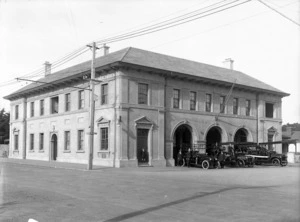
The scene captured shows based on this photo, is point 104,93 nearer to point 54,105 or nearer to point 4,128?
point 54,105

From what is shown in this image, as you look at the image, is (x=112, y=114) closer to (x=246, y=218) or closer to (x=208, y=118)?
(x=208, y=118)

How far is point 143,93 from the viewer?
96.1 ft

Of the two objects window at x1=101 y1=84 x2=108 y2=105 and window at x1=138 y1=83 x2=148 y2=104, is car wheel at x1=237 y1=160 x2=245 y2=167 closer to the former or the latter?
window at x1=138 y1=83 x2=148 y2=104

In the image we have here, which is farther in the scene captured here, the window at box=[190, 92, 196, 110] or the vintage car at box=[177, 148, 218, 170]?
the window at box=[190, 92, 196, 110]

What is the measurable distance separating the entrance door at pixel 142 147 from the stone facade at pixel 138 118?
0.25 ft

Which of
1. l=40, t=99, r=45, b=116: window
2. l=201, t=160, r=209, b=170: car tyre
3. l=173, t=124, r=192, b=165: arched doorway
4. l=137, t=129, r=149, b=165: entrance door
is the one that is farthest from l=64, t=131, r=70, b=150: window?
l=201, t=160, r=209, b=170: car tyre

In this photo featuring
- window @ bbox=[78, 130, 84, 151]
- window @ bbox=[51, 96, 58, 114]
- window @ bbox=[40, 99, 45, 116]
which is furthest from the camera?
window @ bbox=[40, 99, 45, 116]

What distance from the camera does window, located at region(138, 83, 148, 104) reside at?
29078mm

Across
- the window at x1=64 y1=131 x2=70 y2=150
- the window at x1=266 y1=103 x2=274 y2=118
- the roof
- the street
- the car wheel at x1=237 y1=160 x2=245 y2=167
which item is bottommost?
the car wheel at x1=237 y1=160 x2=245 y2=167

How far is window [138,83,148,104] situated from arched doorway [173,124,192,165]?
4.88 metres

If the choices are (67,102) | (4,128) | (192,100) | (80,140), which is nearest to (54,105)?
(67,102)

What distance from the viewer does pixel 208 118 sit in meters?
34.0

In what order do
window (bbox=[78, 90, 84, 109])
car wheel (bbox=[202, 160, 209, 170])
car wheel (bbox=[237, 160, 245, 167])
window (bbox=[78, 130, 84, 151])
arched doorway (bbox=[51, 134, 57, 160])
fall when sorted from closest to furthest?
car wheel (bbox=[202, 160, 209, 170]) < car wheel (bbox=[237, 160, 245, 167]) < window (bbox=[78, 130, 84, 151]) < window (bbox=[78, 90, 84, 109]) < arched doorway (bbox=[51, 134, 57, 160])

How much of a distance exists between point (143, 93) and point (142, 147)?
421 cm
